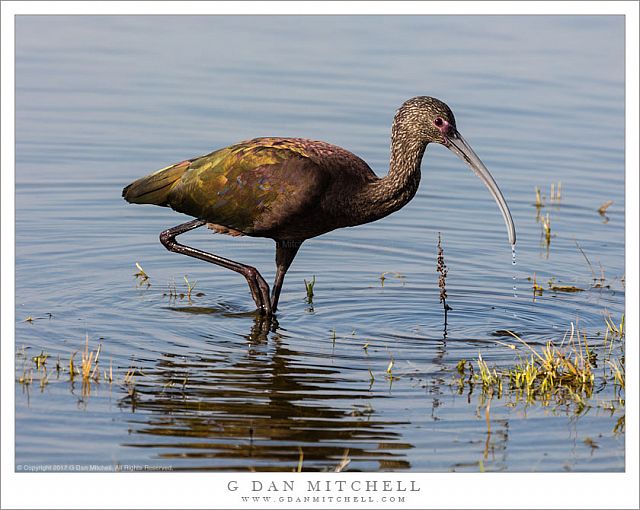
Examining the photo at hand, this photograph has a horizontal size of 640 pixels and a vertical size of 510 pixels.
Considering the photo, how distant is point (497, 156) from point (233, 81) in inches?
150

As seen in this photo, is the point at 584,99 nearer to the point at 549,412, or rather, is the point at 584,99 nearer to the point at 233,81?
the point at 233,81

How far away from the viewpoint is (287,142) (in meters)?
8.82

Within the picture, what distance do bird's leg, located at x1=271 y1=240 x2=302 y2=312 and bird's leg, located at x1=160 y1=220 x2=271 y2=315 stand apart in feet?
0.40

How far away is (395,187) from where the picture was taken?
28.4 feet

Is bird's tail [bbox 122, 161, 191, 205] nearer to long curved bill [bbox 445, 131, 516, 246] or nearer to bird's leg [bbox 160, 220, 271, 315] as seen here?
bird's leg [bbox 160, 220, 271, 315]

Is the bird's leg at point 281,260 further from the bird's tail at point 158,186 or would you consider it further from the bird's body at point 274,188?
the bird's tail at point 158,186

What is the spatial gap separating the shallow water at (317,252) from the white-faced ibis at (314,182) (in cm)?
75

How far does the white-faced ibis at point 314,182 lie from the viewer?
8562 millimetres

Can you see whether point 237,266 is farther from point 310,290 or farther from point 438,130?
point 438,130

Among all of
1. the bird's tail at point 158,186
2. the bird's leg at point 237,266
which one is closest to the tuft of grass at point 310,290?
the bird's leg at point 237,266

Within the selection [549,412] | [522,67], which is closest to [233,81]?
[522,67]

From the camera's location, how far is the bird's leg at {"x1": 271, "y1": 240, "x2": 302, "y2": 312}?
923 cm

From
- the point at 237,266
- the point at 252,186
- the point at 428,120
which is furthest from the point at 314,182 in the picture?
the point at 237,266

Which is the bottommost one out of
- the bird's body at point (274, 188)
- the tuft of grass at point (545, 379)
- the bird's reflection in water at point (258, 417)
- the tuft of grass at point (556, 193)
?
the bird's reflection in water at point (258, 417)
